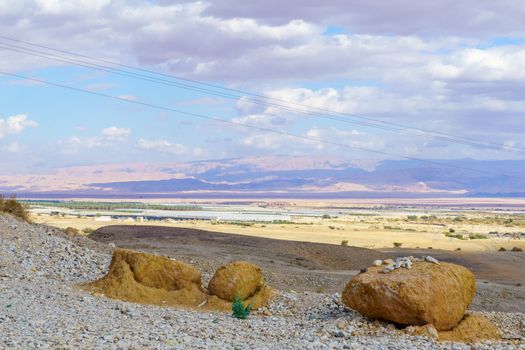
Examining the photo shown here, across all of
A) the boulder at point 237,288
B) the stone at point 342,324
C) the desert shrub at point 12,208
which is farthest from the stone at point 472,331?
the desert shrub at point 12,208

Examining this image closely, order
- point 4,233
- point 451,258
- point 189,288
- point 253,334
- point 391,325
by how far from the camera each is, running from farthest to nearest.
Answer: point 451,258 < point 4,233 < point 189,288 < point 391,325 < point 253,334

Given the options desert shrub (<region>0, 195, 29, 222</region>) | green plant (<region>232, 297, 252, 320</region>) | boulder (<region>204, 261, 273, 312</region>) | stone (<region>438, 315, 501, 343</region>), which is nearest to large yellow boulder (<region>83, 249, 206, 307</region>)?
boulder (<region>204, 261, 273, 312</region>)

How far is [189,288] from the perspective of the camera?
68.3 feet

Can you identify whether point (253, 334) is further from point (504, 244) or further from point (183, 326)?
point (504, 244)

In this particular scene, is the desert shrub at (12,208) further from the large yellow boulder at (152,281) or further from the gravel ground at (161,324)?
the large yellow boulder at (152,281)

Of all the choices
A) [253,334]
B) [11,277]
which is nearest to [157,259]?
[11,277]

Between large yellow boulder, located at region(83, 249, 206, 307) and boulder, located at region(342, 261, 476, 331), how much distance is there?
4945mm

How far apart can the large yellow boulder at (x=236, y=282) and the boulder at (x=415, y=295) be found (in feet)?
11.7

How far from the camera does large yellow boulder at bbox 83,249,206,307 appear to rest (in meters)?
20.2

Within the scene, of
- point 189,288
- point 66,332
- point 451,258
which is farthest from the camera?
point 451,258

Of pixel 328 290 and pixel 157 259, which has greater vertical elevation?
pixel 157 259

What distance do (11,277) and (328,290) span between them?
10.4 metres

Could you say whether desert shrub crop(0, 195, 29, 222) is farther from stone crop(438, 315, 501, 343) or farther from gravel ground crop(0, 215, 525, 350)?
stone crop(438, 315, 501, 343)

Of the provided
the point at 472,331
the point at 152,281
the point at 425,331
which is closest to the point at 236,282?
the point at 152,281
